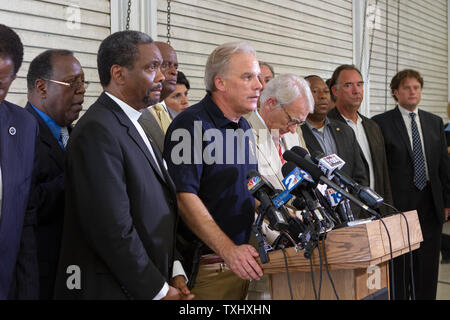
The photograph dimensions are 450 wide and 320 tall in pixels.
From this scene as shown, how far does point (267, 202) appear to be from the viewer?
174 cm

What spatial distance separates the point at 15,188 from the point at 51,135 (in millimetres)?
485

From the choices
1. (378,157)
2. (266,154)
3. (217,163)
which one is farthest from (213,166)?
(378,157)

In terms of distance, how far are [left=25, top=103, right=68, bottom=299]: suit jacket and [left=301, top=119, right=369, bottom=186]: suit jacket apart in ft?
6.14

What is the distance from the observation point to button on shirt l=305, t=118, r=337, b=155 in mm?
3555

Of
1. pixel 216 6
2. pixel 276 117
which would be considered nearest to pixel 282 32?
pixel 216 6

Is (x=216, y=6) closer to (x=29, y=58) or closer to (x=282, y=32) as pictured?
(x=282, y=32)

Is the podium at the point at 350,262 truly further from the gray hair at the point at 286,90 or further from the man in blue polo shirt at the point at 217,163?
the gray hair at the point at 286,90

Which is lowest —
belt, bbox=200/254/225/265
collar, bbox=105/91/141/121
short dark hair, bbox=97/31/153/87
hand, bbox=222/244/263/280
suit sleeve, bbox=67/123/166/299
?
belt, bbox=200/254/225/265

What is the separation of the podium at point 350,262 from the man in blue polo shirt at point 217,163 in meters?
0.27

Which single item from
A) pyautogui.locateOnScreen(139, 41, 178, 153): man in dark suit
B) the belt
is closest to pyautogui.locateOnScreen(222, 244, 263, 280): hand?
the belt

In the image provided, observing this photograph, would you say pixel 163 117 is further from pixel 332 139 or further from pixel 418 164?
pixel 418 164

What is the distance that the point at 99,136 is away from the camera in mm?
1699

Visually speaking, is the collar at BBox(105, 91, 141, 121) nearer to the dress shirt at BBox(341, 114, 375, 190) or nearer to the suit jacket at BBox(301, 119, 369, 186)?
the suit jacket at BBox(301, 119, 369, 186)
